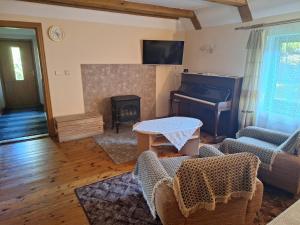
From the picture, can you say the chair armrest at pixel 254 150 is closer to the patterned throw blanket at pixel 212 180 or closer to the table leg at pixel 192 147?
the table leg at pixel 192 147

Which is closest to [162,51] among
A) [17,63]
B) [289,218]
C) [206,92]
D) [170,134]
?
[206,92]

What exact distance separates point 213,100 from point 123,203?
252cm

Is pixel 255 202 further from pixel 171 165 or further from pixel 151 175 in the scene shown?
pixel 151 175

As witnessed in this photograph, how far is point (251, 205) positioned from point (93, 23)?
3890mm

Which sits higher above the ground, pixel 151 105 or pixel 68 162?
pixel 151 105

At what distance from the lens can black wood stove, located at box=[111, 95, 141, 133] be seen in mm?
4238

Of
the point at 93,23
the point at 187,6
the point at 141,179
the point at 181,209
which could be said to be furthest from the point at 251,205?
the point at 93,23

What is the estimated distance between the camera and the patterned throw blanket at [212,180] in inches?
56.0

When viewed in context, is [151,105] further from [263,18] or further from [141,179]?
[141,179]

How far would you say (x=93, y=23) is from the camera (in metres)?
4.04

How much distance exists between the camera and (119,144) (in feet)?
12.0

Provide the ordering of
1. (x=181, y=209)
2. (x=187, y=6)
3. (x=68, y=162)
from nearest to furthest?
(x=181, y=209) → (x=68, y=162) → (x=187, y=6)

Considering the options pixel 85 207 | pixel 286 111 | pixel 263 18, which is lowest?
pixel 85 207

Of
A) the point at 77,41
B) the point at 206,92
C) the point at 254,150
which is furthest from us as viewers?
the point at 206,92
